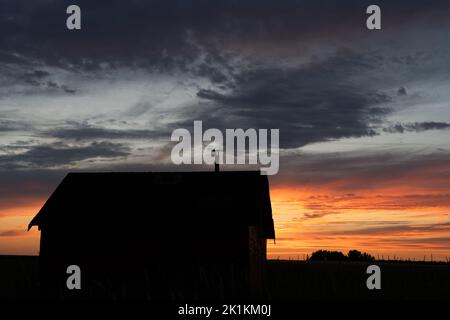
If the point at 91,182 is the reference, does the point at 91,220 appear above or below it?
below

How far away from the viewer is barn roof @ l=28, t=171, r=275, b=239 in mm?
24953

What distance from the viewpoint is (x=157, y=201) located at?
1037 inches

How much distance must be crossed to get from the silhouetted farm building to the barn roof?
5 cm

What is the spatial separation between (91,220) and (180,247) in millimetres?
4447

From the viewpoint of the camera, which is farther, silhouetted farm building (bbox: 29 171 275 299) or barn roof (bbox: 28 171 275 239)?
barn roof (bbox: 28 171 275 239)

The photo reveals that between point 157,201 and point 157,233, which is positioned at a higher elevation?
point 157,201

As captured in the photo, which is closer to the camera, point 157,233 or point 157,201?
point 157,233

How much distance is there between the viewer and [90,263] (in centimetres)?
2558

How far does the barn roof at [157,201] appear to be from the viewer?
25.0 m

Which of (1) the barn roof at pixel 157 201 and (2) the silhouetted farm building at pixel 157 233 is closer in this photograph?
(2) the silhouetted farm building at pixel 157 233

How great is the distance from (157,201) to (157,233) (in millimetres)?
1780

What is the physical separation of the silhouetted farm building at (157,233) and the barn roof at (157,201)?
0.15ft
